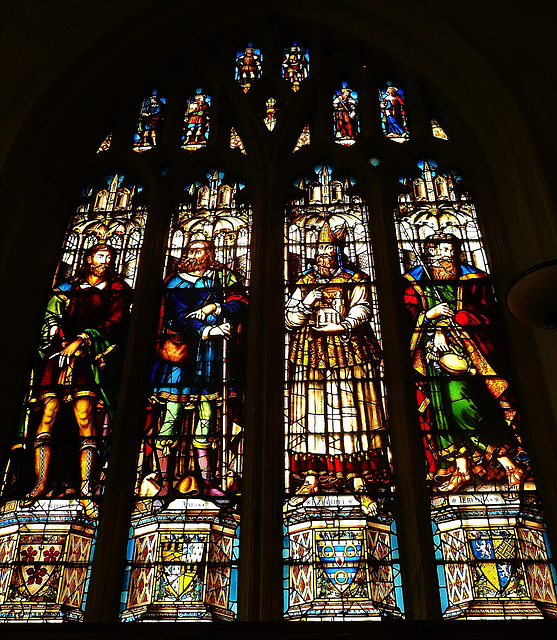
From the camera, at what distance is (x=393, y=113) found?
7.14m

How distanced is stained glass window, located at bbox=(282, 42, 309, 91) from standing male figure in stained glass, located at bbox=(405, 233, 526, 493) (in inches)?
85.3

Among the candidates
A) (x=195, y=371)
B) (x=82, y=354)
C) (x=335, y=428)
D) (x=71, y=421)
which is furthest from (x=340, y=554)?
(x=82, y=354)

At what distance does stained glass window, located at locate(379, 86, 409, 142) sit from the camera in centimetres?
697

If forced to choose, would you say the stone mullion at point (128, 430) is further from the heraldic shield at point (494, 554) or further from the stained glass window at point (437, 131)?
the stained glass window at point (437, 131)

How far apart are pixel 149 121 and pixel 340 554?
436cm

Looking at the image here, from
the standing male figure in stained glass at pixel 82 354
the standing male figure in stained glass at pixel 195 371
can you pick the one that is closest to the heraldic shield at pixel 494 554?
the standing male figure in stained glass at pixel 195 371

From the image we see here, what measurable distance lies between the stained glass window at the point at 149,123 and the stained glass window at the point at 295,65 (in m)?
1.17

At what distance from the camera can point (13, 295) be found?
5742 mm

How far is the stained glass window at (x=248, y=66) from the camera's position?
7438 mm

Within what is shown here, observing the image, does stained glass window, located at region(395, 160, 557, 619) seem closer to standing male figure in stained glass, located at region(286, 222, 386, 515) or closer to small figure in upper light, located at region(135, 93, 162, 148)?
standing male figure in stained glass, located at region(286, 222, 386, 515)

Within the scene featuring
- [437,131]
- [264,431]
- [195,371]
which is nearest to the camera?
[264,431]

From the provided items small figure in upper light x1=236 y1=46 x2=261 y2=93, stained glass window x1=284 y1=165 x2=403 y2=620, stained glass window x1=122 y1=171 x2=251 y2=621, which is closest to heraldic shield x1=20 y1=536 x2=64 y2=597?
stained glass window x1=122 y1=171 x2=251 y2=621

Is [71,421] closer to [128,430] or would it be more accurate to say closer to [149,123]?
[128,430]

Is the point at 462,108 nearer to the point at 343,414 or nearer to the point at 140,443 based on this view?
the point at 343,414
